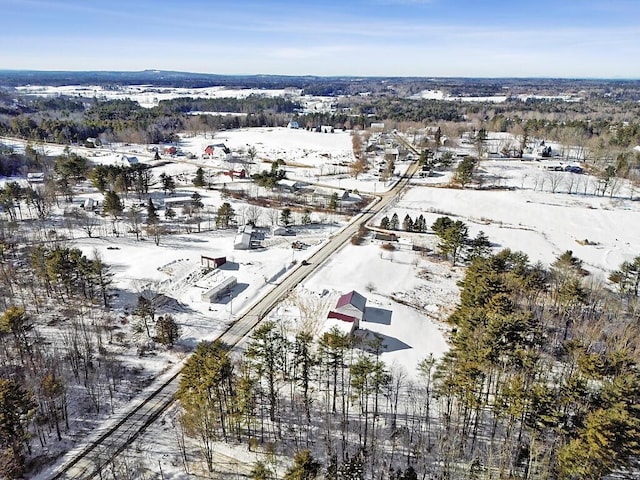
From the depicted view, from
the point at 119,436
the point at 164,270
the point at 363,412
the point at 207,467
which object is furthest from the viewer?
the point at 164,270

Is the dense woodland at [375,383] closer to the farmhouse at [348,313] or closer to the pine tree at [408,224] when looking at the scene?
the farmhouse at [348,313]

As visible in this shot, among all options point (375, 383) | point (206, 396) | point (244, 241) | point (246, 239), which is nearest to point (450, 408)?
point (375, 383)

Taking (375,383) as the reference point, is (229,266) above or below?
below

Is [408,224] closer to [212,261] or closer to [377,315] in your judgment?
[377,315]

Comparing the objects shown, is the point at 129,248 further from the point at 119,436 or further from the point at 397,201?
the point at 397,201

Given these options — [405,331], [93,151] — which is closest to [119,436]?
[405,331]

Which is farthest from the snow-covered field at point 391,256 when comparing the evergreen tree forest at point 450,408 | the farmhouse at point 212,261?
the evergreen tree forest at point 450,408

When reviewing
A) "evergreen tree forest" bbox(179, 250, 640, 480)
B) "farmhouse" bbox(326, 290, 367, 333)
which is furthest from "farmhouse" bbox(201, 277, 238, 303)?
"farmhouse" bbox(326, 290, 367, 333)

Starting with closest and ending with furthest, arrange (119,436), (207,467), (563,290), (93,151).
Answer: (207,467) → (119,436) → (563,290) → (93,151)
